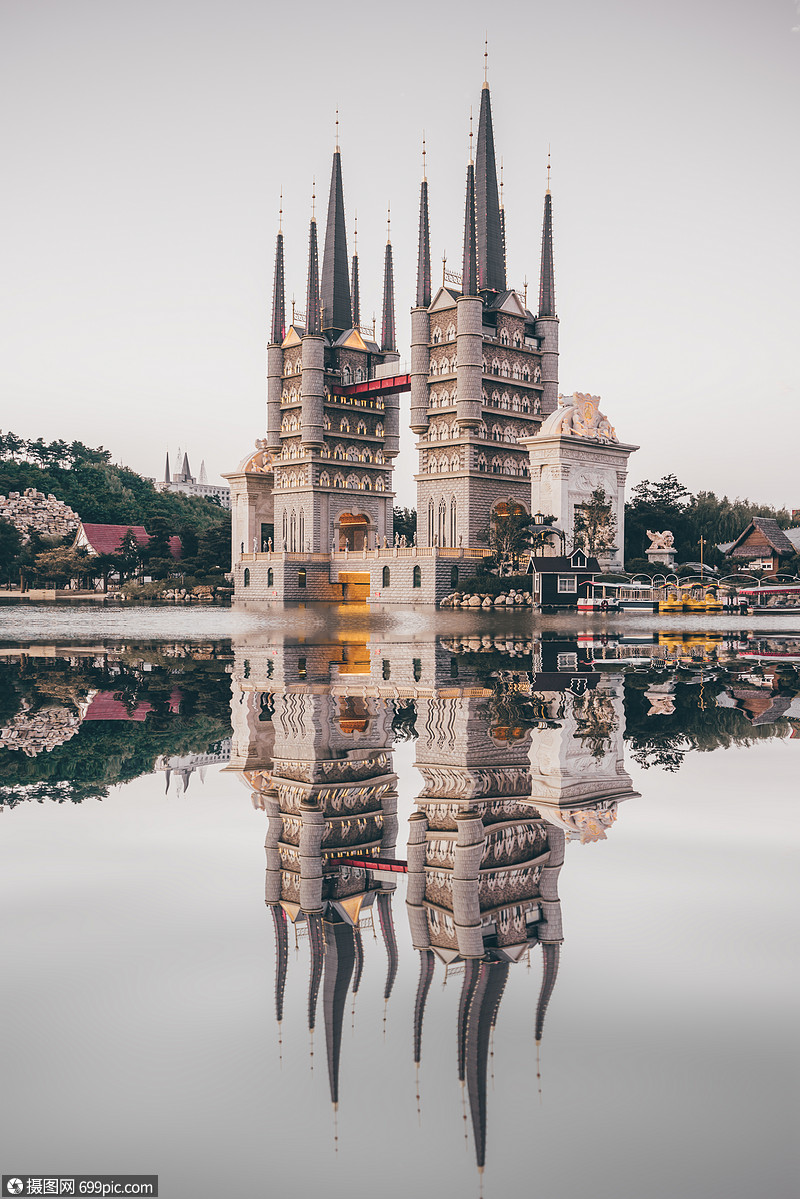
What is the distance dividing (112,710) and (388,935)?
8039 millimetres

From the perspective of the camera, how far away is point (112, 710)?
11.2 metres

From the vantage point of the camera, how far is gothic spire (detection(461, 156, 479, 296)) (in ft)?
207

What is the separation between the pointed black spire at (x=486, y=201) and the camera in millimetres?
66562

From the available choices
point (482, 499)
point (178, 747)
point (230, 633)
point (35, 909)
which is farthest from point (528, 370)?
point (35, 909)

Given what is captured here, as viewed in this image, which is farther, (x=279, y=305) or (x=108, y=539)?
(x=108, y=539)

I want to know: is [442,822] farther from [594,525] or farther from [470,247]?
[470,247]

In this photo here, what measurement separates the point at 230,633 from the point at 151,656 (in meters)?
10.6

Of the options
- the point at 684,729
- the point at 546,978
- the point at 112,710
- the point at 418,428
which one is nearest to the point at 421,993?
the point at 546,978

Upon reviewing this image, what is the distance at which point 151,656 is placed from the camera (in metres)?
20.3

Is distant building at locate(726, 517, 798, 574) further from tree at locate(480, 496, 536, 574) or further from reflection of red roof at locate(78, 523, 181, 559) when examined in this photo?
reflection of red roof at locate(78, 523, 181, 559)

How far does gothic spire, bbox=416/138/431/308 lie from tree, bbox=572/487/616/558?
61.2ft

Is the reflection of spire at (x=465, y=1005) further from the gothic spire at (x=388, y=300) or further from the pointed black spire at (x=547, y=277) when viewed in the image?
the gothic spire at (x=388, y=300)

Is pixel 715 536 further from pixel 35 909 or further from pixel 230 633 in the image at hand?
pixel 35 909

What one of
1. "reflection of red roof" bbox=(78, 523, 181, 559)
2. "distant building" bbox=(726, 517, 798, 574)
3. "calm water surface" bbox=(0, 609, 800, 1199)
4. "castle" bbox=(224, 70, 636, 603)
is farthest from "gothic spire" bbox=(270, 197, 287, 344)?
"calm water surface" bbox=(0, 609, 800, 1199)
